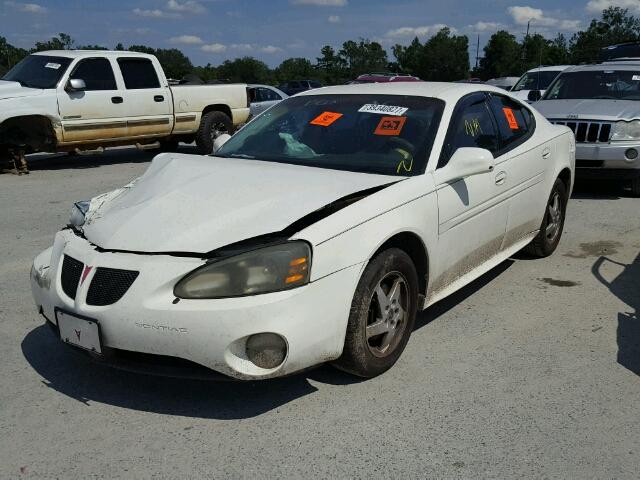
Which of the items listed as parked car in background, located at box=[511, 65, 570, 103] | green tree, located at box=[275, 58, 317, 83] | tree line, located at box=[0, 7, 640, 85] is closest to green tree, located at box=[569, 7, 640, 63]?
tree line, located at box=[0, 7, 640, 85]

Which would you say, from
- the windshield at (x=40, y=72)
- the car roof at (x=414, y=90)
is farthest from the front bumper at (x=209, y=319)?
the windshield at (x=40, y=72)

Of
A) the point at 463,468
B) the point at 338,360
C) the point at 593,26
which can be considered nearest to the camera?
the point at 463,468

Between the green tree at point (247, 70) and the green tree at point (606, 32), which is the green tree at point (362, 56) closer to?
the green tree at point (247, 70)

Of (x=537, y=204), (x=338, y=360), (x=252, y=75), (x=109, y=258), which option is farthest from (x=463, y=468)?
(x=252, y=75)

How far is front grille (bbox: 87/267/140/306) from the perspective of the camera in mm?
3000

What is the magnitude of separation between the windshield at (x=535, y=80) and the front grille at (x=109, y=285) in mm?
14843

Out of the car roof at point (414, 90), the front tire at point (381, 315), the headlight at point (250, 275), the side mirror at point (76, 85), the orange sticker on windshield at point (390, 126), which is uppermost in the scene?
the car roof at point (414, 90)

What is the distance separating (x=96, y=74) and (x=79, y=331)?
9.33 m

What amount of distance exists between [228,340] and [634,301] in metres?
3.30

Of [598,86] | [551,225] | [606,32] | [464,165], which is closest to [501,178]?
[464,165]

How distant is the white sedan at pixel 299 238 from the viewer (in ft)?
9.66

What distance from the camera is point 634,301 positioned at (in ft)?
15.9

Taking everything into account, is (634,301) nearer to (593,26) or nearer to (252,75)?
(593,26)

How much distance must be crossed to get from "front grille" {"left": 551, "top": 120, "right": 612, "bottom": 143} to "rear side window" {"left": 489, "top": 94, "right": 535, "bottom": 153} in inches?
128
